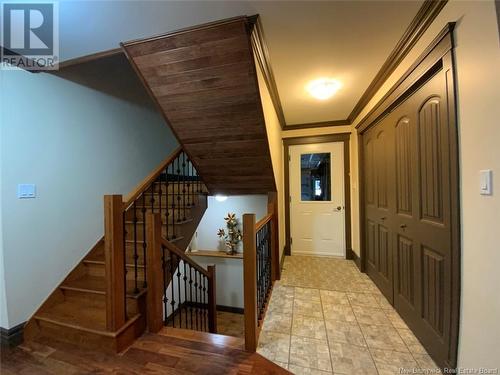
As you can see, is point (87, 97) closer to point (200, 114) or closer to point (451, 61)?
point (200, 114)

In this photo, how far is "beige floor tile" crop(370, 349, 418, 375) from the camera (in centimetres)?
142

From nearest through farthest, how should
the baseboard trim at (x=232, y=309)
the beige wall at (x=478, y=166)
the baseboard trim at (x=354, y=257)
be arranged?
1. the beige wall at (x=478, y=166)
2. the baseboard trim at (x=354, y=257)
3. the baseboard trim at (x=232, y=309)

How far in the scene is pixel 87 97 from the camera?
2.44 m

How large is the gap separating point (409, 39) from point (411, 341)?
2.31 metres

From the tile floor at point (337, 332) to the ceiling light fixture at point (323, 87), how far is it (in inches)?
90.5

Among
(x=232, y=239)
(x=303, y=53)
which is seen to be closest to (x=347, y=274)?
(x=232, y=239)

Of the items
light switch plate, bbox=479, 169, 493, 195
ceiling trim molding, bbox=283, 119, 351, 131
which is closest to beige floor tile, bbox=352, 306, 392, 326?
light switch plate, bbox=479, 169, 493, 195

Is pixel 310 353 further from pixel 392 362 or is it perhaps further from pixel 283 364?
pixel 392 362

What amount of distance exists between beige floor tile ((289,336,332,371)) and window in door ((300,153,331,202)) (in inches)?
99.2

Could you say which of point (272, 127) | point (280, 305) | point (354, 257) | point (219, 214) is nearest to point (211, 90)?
point (272, 127)

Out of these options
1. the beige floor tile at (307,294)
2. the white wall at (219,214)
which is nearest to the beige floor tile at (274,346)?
the beige floor tile at (307,294)

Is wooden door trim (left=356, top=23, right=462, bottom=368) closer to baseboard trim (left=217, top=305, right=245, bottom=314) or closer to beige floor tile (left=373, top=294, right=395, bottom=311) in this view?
beige floor tile (left=373, top=294, right=395, bottom=311)

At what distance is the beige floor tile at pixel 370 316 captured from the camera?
6.30 feet

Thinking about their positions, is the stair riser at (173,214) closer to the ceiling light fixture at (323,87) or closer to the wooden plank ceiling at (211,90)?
the wooden plank ceiling at (211,90)
